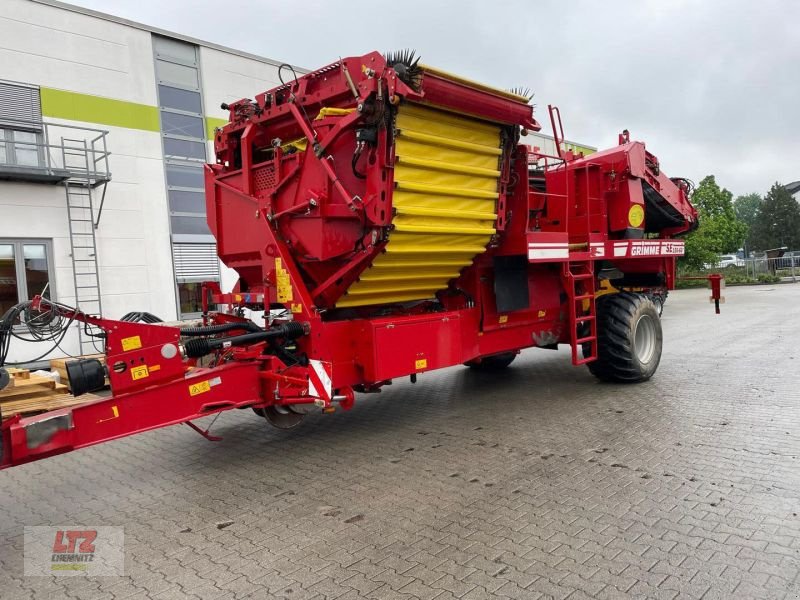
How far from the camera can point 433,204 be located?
190 inches

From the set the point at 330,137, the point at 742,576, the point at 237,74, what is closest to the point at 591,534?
the point at 742,576

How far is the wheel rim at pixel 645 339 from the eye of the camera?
287 inches

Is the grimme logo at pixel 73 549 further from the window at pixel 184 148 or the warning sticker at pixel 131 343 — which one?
the window at pixel 184 148

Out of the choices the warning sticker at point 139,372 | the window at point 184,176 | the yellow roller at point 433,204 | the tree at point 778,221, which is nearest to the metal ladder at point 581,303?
the yellow roller at point 433,204

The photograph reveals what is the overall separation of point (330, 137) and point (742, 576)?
387 cm

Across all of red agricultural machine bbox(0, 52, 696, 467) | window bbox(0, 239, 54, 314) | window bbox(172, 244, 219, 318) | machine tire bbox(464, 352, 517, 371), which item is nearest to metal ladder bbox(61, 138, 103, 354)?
window bbox(0, 239, 54, 314)

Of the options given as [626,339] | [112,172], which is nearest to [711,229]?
[626,339]

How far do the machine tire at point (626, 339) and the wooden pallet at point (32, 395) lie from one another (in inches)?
223

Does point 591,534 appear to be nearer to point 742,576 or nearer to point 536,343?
point 742,576

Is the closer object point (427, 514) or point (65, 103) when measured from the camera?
point (427, 514)

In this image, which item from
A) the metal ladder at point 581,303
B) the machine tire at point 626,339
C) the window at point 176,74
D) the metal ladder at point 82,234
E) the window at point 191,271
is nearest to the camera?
the metal ladder at point 581,303

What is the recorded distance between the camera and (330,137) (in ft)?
14.8

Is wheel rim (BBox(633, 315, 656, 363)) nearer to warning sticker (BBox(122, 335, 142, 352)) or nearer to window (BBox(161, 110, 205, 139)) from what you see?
warning sticker (BBox(122, 335, 142, 352))

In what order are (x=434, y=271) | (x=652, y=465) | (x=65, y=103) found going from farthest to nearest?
(x=65, y=103)
(x=434, y=271)
(x=652, y=465)
